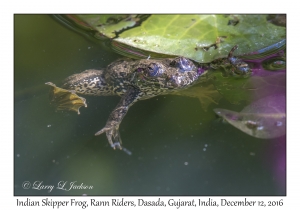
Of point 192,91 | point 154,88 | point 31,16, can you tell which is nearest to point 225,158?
point 192,91

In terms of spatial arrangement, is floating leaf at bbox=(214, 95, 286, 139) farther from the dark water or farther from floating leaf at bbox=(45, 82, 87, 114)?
floating leaf at bbox=(45, 82, 87, 114)

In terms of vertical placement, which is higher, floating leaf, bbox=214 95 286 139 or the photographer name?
floating leaf, bbox=214 95 286 139

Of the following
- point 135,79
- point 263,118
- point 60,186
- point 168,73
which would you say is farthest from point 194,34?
point 60,186

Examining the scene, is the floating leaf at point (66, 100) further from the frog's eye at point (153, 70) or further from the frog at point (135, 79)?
the frog's eye at point (153, 70)

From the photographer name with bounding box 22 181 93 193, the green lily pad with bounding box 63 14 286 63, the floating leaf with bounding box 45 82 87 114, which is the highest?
the green lily pad with bounding box 63 14 286 63

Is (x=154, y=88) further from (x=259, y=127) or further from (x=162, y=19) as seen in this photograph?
(x=259, y=127)

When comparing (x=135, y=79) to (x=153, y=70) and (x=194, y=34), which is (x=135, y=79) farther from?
(x=194, y=34)

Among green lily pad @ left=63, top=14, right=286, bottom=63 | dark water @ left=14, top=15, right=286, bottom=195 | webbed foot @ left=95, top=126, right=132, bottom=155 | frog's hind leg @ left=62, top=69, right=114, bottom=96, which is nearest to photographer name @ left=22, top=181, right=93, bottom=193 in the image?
dark water @ left=14, top=15, right=286, bottom=195
